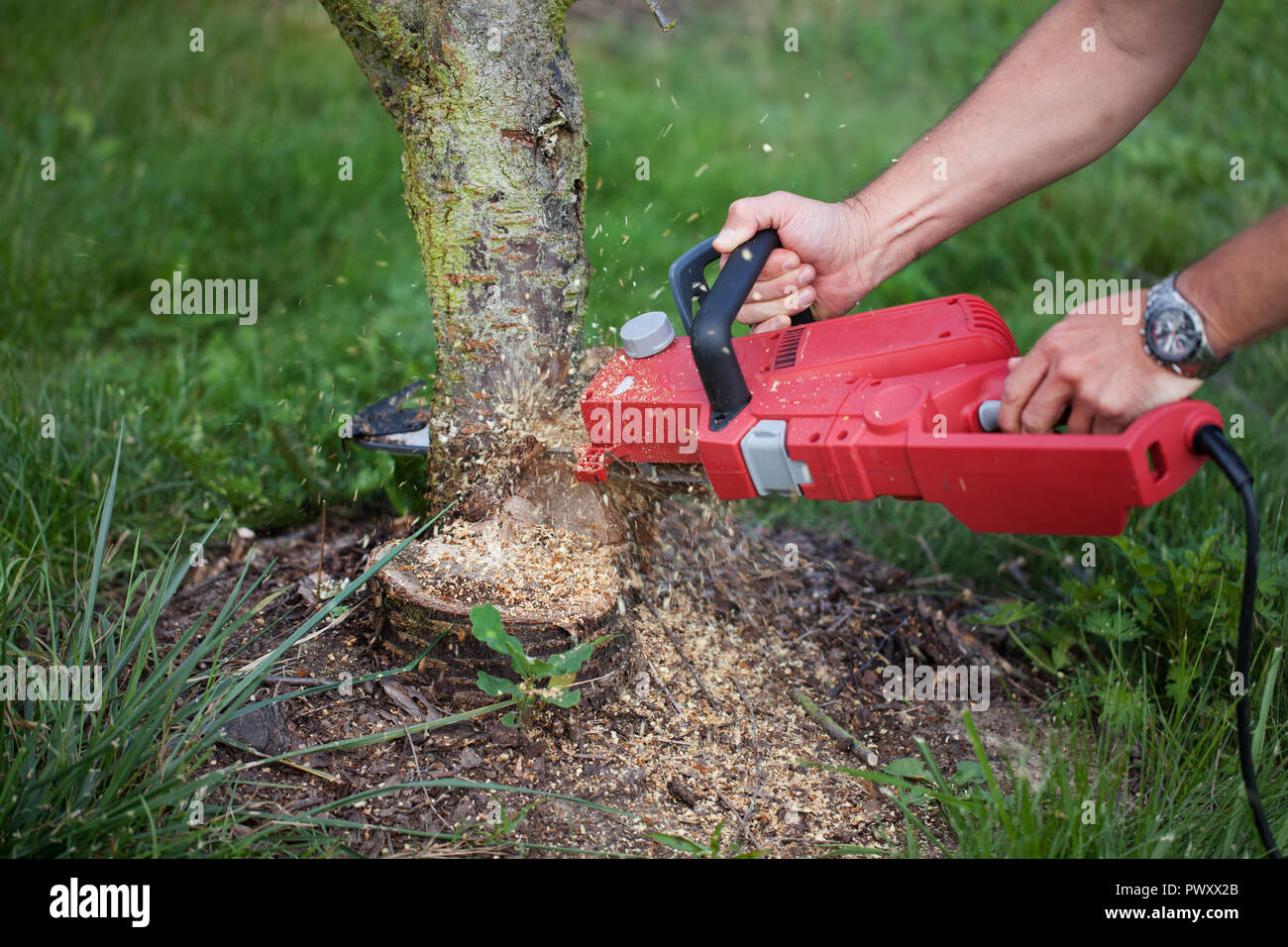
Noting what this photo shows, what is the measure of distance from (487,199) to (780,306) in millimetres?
668

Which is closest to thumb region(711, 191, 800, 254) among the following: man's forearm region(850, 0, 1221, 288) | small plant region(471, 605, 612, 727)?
man's forearm region(850, 0, 1221, 288)

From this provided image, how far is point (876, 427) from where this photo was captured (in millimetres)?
1618

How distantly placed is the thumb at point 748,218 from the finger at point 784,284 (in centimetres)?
16

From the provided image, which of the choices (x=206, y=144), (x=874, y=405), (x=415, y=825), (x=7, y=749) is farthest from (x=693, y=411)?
(x=206, y=144)

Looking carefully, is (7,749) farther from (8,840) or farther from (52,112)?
(52,112)

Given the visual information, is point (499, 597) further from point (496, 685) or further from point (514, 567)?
point (496, 685)

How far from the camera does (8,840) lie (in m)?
1.44

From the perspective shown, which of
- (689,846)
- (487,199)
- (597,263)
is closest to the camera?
(689,846)

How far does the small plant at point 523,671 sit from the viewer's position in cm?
176

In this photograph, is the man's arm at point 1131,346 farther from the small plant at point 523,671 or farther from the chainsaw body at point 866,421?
the small plant at point 523,671

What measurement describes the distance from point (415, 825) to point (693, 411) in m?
0.90

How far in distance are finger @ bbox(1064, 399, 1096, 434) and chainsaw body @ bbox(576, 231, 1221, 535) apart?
3.2 inches

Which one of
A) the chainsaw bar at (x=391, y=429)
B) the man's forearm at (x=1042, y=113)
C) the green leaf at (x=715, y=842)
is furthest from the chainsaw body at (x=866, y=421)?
the green leaf at (x=715, y=842)

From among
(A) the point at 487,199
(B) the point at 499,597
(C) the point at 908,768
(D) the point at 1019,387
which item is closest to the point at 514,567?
(B) the point at 499,597
